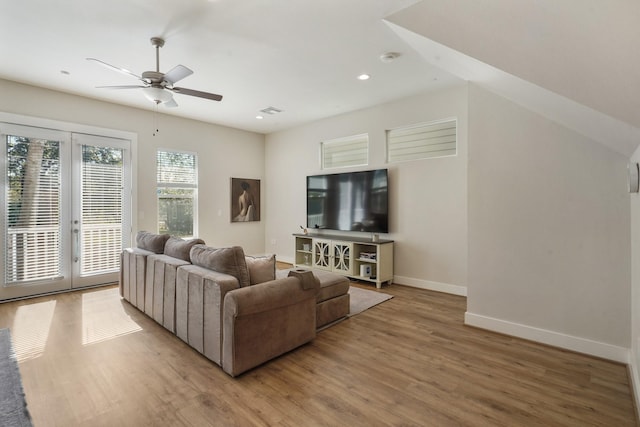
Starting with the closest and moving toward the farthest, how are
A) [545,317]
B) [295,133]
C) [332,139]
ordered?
[545,317]
[332,139]
[295,133]

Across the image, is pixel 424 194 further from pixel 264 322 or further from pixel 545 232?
pixel 264 322

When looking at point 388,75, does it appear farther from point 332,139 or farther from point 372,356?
point 372,356

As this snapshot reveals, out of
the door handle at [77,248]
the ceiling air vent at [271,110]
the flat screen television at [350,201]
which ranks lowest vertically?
the door handle at [77,248]

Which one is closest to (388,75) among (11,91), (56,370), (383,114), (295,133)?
(383,114)

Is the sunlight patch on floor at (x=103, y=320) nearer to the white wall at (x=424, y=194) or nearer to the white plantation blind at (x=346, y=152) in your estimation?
the white wall at (x=424, y=194)

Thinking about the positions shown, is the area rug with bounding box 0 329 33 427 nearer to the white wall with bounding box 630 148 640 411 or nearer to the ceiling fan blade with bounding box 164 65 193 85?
the ceiling fan blade with bounding box 164 65 193 85

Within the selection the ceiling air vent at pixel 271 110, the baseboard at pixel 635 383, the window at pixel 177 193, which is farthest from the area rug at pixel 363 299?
the window at pixel 177 193

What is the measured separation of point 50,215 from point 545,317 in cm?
626

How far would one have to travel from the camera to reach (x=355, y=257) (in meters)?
5.04

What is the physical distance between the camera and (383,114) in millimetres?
5102

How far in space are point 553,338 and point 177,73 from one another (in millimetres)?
4161

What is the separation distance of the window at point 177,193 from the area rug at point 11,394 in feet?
10.3

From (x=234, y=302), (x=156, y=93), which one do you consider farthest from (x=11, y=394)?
(x=156, y=93)

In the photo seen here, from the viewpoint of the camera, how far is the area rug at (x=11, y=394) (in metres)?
1.75
